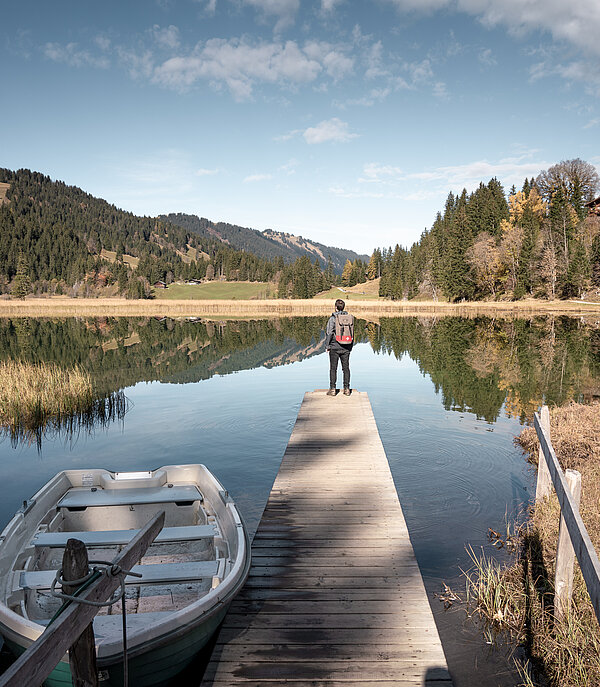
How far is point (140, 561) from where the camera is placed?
5.97 m

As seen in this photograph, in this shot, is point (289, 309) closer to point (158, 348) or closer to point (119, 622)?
point (158, 348)

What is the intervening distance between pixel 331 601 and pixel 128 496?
10.6ft

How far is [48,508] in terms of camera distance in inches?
254

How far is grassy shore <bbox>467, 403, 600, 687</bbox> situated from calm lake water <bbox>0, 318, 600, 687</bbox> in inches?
11.9

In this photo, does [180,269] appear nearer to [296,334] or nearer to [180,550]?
[296,334]

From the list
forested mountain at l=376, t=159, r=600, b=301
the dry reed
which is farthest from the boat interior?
forested mountain at l=376, t=159, r=600, b=301

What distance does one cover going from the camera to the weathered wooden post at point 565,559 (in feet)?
13.9

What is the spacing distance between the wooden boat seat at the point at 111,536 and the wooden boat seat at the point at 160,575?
58 cm

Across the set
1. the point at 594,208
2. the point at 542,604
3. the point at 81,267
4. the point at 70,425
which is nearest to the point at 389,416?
the point at 70,425

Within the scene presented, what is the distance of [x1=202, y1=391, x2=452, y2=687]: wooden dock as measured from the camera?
402 centimetres

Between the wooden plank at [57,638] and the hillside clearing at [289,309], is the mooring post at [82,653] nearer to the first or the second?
the wooden plank at [57,638]

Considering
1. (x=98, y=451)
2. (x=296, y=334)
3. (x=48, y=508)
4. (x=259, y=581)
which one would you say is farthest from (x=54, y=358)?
(x=259, y=581)

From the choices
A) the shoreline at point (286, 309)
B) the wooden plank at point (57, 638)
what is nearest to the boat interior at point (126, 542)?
the wooden plank at point (57, 638)

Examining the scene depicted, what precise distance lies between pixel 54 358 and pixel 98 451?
14.7 meters
